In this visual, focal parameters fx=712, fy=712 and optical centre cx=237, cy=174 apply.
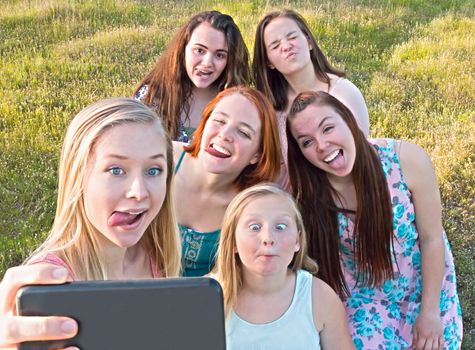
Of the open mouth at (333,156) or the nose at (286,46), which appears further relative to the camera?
the nose at (286,46)

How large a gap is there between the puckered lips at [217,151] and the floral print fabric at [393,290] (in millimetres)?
593

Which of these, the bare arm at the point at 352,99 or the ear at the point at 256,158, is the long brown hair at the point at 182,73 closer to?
the bare arm at the point at 352,99

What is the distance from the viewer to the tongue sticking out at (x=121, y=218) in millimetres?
1854

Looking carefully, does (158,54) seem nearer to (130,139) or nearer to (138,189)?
(130,139)

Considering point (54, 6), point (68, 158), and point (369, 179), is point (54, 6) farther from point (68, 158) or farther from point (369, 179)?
point (68, 158)

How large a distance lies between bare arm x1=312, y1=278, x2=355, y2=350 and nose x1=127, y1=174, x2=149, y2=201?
4.23 feet

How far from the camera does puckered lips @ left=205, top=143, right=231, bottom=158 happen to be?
316 centimetres

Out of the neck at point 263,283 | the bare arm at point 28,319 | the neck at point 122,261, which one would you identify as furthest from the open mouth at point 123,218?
the neck at point 263,283

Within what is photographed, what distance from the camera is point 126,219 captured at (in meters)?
1.86

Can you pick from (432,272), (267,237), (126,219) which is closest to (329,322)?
(267,237)

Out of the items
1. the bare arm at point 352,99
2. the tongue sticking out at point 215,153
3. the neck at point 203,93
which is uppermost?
the neck at point 203,93

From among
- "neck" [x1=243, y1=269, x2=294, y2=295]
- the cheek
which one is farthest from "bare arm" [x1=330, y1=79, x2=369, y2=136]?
"neck" [x1=243, y1=269, x2=294, y2=295]

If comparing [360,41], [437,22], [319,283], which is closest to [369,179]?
[319,283]

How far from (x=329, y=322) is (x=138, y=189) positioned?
4.50 ft
